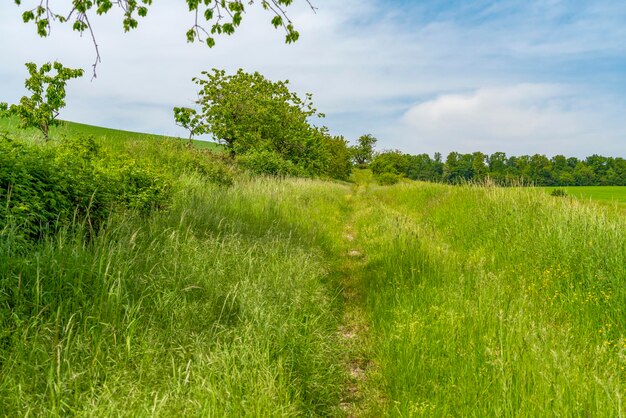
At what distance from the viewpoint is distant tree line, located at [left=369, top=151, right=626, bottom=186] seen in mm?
78750

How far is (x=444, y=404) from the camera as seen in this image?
2.60 m

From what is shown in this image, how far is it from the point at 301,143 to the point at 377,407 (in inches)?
1306

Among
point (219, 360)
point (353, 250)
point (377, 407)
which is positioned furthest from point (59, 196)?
point (353, 250)

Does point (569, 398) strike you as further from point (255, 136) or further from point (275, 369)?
point (255, 136)

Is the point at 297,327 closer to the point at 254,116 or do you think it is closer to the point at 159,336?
the point at 159,336

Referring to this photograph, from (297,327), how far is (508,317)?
187 centimetres

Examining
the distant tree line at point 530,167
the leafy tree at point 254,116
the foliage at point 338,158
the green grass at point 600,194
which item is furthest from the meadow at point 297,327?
the distant tree line at point 530,167

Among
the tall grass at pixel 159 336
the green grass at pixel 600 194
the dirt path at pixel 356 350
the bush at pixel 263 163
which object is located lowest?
the dirt path at pixel 356 350

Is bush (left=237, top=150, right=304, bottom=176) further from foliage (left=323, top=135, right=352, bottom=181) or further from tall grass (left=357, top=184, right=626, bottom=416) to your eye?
foliage (left=323, top=135, right=352, bottom=181)

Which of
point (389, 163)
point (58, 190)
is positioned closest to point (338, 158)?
point (389, 163)

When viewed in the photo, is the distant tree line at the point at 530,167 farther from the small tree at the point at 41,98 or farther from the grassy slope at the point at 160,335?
the grassy slope at the point at 160,335

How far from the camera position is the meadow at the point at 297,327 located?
7.75 ft

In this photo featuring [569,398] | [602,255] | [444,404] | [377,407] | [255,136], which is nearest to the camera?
[569,398]

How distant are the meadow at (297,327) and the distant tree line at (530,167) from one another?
5970 centimetres
